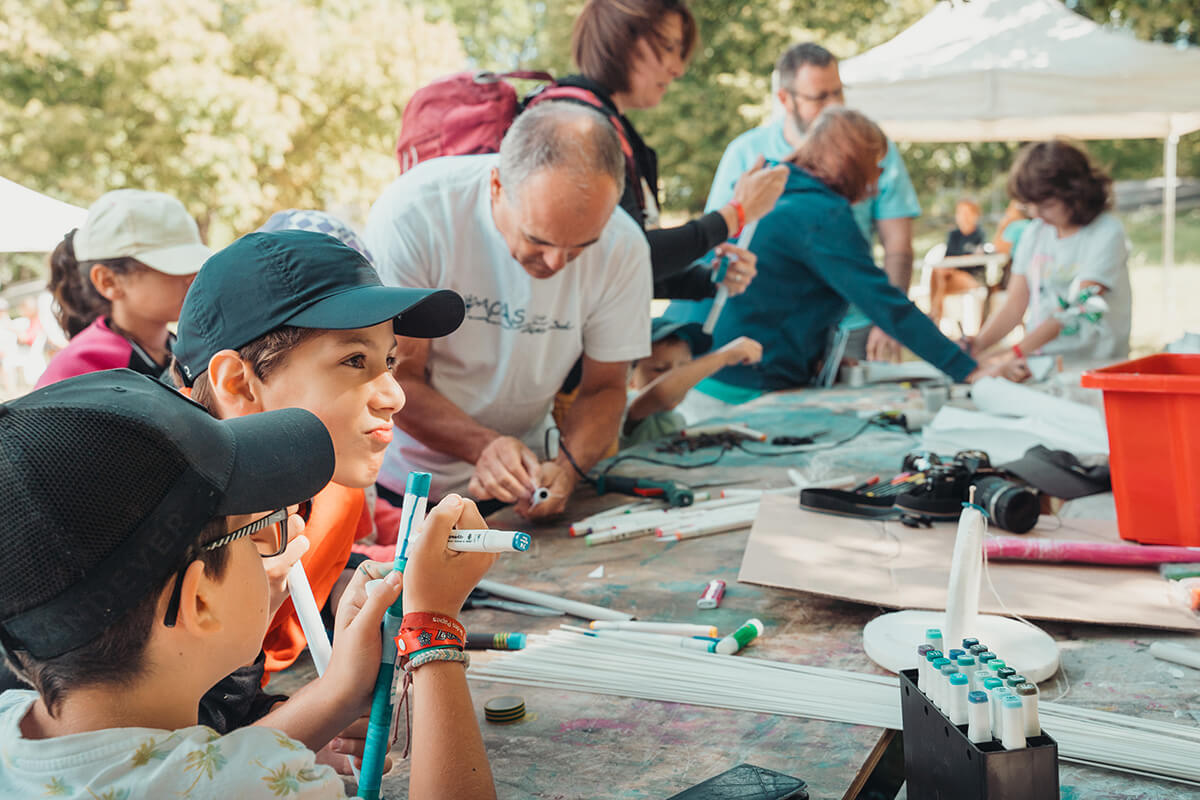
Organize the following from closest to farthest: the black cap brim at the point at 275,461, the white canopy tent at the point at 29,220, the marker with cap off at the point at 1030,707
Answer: the black cap brim at the point at 275,461 → the marker with cap off at the point at 1030,707 → the white canopy tent at the point at 29,220

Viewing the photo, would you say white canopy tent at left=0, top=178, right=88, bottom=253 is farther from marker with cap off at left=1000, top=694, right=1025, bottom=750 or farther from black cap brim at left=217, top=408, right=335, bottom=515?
marker with cap off at left=1000, top=694, right=1025, bottom=750

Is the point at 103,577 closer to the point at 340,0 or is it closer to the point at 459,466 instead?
the point at 459,466

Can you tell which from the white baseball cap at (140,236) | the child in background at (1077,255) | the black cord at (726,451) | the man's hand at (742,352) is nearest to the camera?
the white baseball cap at (140,236)

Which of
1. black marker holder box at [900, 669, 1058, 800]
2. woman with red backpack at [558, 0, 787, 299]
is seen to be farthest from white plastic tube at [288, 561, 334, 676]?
woman with red backpack at [558, 0, 787, 299]

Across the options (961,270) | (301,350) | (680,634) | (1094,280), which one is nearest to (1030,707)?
(680,634)

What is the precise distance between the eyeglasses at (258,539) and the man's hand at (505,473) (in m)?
1.26

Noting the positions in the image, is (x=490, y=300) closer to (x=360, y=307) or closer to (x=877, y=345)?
(x=360, y=307)

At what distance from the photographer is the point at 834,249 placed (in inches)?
156

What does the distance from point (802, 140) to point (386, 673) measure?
3.89m

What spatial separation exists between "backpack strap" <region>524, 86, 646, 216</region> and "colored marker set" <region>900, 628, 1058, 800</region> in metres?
2.13

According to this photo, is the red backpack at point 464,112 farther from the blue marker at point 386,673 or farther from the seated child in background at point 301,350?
the blue marker at point 386,673

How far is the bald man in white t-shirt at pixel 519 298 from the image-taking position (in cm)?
230

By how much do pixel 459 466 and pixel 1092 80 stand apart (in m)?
5.87

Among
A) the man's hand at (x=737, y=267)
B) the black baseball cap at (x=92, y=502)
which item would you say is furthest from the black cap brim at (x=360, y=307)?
the man's hand at (x=737, y=267)
